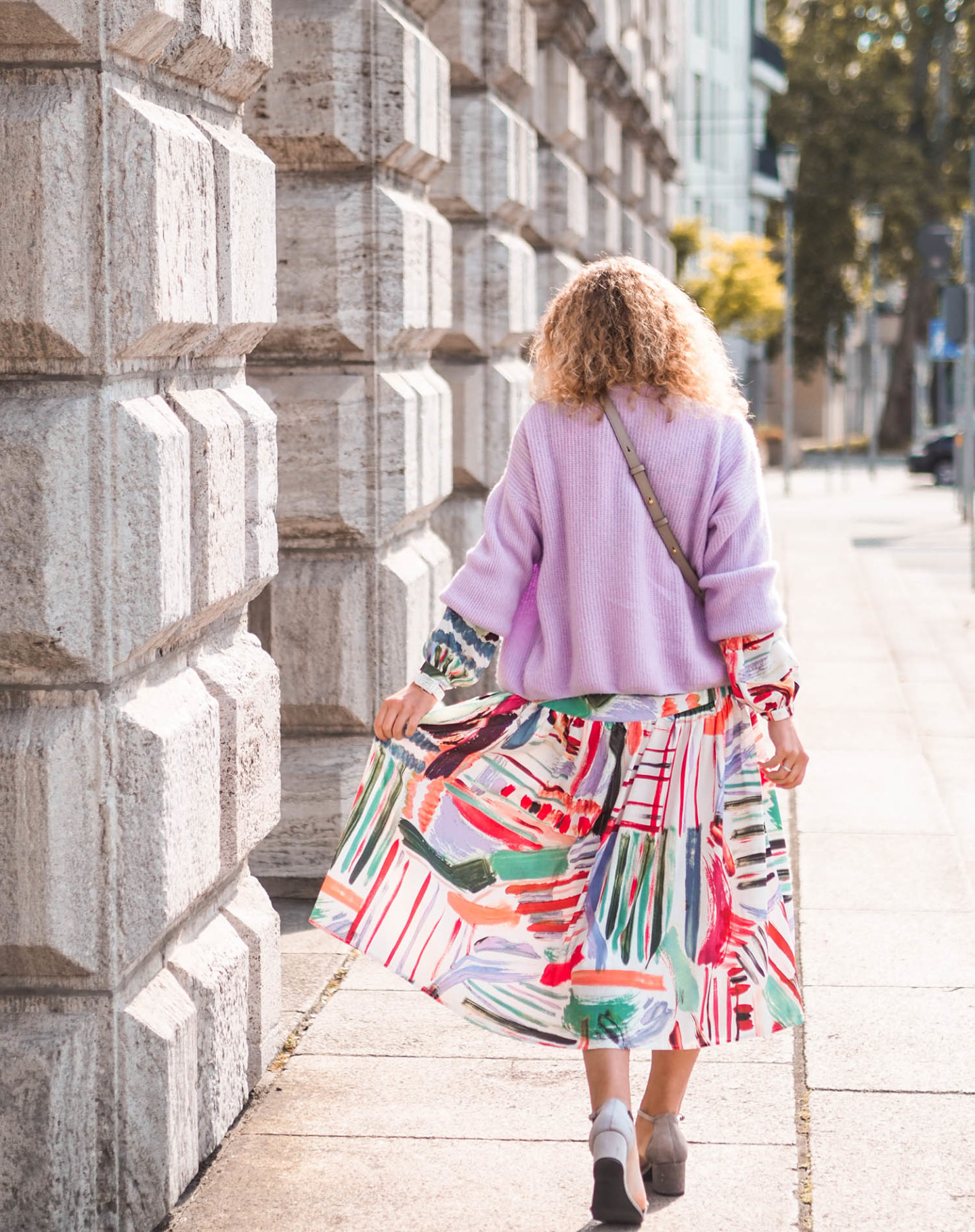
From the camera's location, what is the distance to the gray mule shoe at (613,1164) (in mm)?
3699

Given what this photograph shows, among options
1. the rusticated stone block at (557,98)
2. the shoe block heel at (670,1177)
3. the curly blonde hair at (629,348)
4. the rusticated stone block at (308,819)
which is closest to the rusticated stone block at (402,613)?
the rusticated stone block at (308,819)

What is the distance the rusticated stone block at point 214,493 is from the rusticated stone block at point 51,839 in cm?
50

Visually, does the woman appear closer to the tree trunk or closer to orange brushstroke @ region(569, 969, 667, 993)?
orange brushstroke @ region(569, 969, 667, 993)

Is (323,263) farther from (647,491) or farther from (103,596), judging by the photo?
(103,596)

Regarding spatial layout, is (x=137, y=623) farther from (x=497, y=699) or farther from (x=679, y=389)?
(x=679, y=389)

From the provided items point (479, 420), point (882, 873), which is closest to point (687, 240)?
point (479, 420)

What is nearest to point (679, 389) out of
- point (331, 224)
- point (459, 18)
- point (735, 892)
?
point (735, 892)

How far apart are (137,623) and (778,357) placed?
A: 205ft

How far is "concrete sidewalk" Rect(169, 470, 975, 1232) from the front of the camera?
Result: 12.7ft

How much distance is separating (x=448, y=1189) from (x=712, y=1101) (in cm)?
76

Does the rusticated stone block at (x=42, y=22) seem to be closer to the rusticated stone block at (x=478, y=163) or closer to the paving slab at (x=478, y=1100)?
the paving slab at (x=478, y=1100)

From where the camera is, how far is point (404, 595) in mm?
6543

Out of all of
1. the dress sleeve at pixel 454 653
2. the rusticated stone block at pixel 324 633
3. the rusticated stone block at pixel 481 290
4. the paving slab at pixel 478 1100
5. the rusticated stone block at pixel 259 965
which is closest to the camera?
the dress sleeve at pixel 454 653

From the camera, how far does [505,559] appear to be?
157 inches
